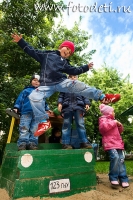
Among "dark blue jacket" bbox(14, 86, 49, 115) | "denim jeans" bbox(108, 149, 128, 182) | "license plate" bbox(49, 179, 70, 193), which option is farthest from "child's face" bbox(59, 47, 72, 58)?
"license plate" bbox(49, 179, 70, 193)

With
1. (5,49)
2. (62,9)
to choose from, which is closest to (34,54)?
(5,49)

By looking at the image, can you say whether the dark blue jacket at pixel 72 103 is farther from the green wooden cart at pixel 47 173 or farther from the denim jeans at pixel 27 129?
the green wooden cart at pixel 47 173

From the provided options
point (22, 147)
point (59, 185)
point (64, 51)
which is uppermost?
point (64, 51)

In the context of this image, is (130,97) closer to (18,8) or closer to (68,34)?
(68,34)

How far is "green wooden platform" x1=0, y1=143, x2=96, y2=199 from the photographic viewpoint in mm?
2859

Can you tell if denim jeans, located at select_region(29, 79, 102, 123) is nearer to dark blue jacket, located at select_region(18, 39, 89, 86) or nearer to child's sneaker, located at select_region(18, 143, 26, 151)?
dark blue jacket, located at select_region(18, 39, 89, 86)

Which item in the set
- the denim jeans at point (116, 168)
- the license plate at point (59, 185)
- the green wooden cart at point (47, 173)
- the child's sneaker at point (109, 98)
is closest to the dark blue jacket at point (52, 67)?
the child's sneaker at point (109, 98)

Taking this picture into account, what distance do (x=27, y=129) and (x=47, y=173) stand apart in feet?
2.70

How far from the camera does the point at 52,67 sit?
11.8ft

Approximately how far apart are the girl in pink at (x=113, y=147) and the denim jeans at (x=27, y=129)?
1405 millimetres

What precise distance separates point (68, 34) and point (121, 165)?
47.9 ft

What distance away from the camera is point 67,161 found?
3.28m

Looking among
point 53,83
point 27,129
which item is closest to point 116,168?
point 27,129

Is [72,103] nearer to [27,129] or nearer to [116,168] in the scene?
[27,129]
